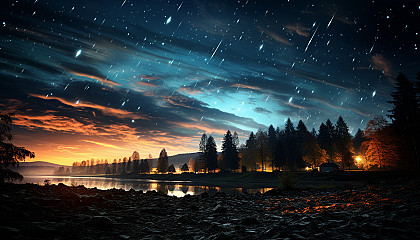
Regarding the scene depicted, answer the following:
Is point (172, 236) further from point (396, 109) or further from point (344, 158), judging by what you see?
point (344, 158)

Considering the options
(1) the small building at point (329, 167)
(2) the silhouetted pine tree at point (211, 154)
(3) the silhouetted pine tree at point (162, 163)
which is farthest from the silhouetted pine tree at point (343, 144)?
(3) the silhouetted pine tree at point (162, 163)

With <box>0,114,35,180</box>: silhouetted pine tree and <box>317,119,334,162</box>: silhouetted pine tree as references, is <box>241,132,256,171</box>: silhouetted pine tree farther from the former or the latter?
<box>0,114,35,180</box>: silhouetted pine tree

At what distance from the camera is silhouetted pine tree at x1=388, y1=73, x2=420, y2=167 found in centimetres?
3366

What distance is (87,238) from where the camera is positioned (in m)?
3.81

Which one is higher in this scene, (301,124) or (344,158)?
(301,124)

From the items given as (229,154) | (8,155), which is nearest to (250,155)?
(229,154)

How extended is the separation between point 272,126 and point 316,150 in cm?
3264

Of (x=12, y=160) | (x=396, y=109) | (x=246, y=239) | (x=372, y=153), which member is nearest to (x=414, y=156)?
(x=372, y=153)

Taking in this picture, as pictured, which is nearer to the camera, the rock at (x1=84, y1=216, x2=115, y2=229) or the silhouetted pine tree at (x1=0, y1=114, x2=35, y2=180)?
the rock at (x1=84, y1=216, x2=115, y2=229)

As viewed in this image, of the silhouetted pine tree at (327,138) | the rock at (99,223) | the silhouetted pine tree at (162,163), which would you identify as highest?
the silhouetted pine tree at (327,138)

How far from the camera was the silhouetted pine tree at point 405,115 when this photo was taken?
3366 centimetres

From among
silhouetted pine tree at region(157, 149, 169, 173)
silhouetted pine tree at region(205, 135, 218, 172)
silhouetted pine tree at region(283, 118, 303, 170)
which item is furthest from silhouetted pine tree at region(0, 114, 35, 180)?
silhouetted pine tree at region(157, 149, 169, 173)

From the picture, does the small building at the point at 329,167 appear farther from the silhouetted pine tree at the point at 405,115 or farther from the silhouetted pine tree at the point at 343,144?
the silhouetted pine tree at the point at 405,115

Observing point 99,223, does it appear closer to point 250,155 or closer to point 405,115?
point 405,115
